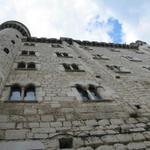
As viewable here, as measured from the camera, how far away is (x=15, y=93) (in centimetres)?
830

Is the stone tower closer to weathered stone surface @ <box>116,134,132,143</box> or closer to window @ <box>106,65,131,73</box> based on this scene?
weathered stone surface @ <box>116,134,132,143</box>

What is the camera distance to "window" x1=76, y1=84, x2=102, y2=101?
844 centimetres

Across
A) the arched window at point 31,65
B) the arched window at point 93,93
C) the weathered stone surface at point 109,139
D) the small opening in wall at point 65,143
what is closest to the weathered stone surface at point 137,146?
the weathered stone surface at point 109,139

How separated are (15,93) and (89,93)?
3096 mm

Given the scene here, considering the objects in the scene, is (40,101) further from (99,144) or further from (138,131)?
(138,131)

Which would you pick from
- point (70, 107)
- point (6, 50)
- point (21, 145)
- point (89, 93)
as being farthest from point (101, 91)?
point (6, 50)

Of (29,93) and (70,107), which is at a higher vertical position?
(29,93)

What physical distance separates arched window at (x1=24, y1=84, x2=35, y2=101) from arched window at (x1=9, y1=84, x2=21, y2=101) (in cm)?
27

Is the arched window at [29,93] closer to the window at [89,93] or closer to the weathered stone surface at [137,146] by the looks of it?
the window at [89,93]

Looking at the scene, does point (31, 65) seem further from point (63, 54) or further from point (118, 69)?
point (118, 69)

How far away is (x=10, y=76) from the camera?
31.6ft

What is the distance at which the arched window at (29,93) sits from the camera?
7933 millimetres

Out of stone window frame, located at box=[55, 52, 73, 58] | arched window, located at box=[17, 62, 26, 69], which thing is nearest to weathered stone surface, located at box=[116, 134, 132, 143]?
Result: arched window, located at box=[17, 62, 26, 69]

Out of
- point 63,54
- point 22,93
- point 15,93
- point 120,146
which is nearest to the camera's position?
point 120,146
